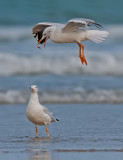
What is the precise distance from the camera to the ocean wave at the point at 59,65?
13007mm

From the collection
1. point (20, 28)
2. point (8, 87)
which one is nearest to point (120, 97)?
point (8, 87)

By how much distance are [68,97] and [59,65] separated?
3.70 metres

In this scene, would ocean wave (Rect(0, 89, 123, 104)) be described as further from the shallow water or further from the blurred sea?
the shallow water

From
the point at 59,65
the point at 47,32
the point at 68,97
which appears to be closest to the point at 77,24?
the point at 47,32

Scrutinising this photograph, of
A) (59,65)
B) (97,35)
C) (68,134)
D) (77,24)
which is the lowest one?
(68,134)

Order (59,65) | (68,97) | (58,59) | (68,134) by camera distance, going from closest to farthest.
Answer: (68,134) → (68,97) → (59,65) → (58,59)

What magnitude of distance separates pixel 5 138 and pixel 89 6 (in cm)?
1595

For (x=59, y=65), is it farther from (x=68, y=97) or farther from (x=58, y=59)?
(x=68, y=97)

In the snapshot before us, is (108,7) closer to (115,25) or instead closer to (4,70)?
(115,25)

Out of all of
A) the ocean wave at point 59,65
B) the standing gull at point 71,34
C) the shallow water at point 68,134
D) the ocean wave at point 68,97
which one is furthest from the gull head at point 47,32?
the ocean wave at point 59,65

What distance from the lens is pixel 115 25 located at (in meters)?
20.1

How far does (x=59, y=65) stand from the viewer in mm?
13531

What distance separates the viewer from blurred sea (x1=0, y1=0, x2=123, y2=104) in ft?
33.3

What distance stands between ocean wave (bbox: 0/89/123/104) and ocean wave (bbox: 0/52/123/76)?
→ 103 inches
